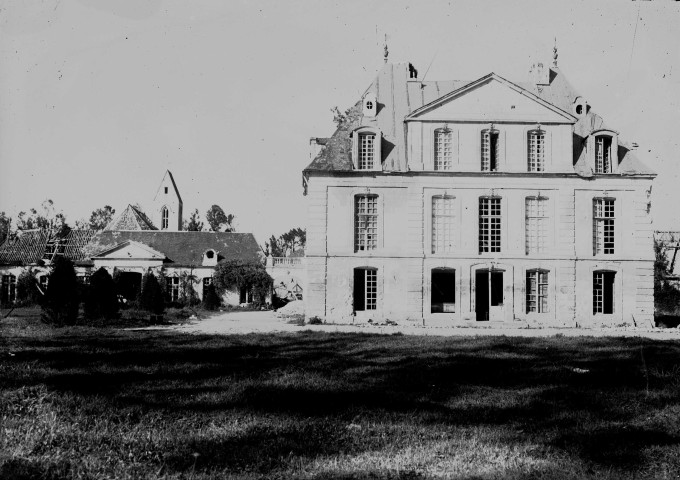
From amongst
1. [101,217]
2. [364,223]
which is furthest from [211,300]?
[101,217]

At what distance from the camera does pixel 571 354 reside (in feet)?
45.0

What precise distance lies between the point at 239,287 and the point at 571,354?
32.4m

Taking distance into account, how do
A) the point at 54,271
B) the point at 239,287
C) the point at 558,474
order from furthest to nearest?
the point at 239,287
the point at 54,271
the point at 558,474

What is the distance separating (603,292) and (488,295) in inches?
196

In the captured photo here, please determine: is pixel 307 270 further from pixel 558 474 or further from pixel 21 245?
pixel 21 245

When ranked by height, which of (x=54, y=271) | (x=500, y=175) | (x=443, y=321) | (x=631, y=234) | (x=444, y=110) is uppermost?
(x=444, y=110)

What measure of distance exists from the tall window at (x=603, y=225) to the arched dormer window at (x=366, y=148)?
9.65 metres

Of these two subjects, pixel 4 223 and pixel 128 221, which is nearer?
pixel 128 221

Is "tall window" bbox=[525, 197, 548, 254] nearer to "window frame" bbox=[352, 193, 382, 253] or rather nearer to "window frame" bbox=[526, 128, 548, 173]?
"window frame" bbox=[526, 128, 548, 173]

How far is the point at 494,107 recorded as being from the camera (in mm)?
27250

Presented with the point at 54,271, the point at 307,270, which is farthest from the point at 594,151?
the point at 54,271

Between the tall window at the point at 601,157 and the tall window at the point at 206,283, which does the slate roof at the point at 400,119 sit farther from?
the tall window at the point at 206,283

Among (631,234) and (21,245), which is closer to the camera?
(631,234)

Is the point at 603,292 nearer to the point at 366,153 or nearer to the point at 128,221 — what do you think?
the point at 366,153
